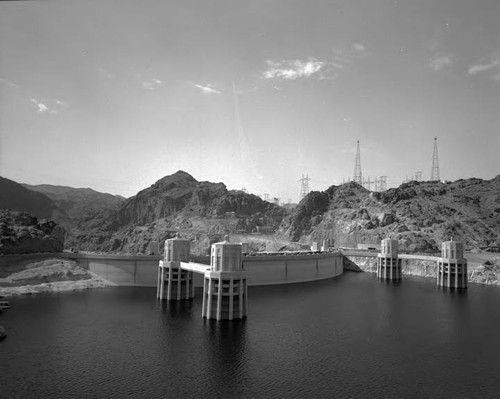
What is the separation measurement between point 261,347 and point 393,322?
29.2 m

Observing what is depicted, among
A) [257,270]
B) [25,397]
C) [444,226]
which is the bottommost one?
[25,397]

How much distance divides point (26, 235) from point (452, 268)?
12098cm

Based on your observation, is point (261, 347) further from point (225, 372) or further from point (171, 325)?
point (171, 325)

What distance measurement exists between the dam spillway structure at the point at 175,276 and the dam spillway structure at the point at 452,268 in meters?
75.3

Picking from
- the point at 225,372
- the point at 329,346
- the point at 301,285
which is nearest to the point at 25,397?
the point at 225,372

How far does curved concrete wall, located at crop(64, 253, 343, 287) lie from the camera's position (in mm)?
107188

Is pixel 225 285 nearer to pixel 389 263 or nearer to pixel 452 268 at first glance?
pixel 452 268

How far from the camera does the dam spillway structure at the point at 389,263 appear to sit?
5467 inches

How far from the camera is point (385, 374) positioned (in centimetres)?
4759

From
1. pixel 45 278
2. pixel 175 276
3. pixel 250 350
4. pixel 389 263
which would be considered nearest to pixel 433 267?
pixel 389 263

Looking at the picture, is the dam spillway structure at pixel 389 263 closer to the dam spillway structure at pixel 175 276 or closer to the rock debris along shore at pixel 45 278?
the dam spillway structure at pixel 175 276

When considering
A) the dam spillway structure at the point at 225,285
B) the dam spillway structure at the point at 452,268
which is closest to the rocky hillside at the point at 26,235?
the dam spillway structure at the point at 225,285

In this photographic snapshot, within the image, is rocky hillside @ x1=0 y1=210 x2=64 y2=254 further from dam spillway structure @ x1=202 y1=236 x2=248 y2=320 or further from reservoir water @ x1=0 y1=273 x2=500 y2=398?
dam spillway structure @ x1=202 y1=236 x2=248 y2=320

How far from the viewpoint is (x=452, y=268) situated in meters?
120
